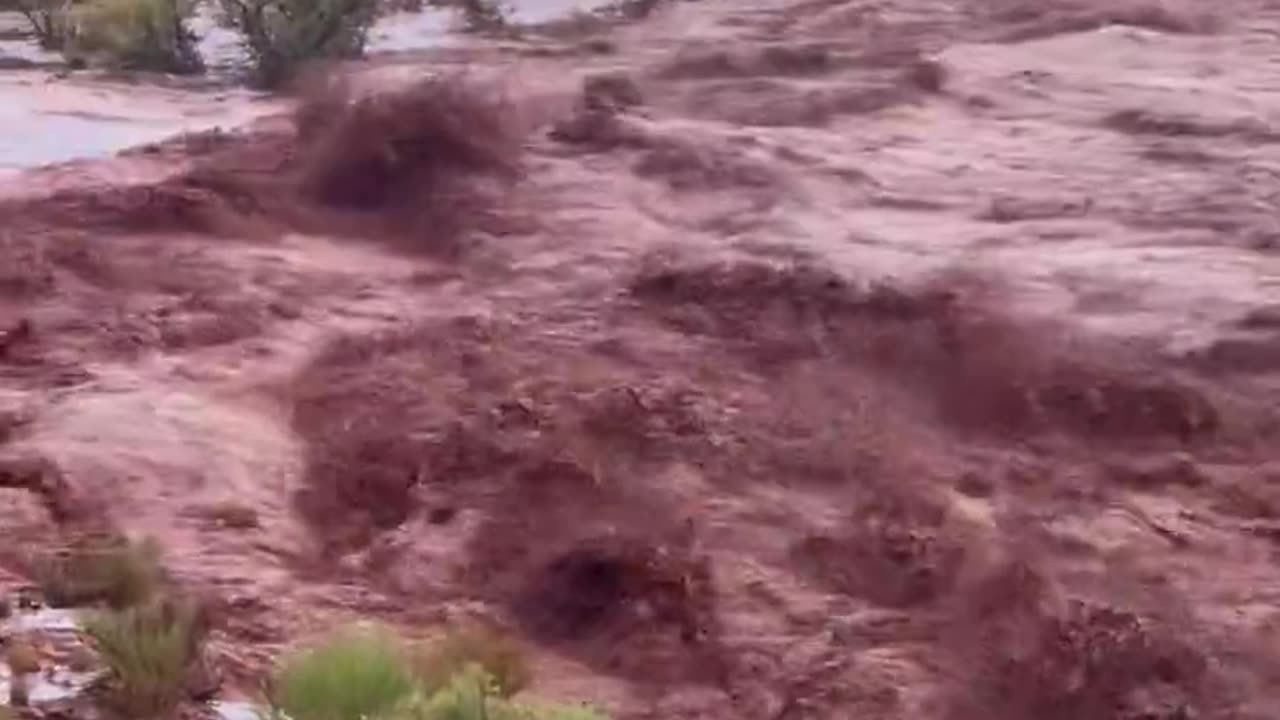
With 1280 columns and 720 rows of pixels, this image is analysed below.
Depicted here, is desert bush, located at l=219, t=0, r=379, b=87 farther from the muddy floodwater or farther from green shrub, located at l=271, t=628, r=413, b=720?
green shrub, located at l=271, t=628, r=413, b=720

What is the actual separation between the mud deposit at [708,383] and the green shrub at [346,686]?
1.16 metres

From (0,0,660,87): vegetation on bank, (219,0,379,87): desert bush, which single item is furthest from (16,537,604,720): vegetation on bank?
(0,0,660,87): vegetation on bank

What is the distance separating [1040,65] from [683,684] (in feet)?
32.4

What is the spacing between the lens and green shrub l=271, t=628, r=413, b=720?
5.72m

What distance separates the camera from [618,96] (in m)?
16.0

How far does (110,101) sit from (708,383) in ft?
28.1

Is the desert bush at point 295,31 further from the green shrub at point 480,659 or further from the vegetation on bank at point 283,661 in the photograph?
the green shrub at point 480,659

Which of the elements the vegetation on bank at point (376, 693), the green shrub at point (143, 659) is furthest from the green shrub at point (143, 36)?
the vegetation on bank at point (376, 693)

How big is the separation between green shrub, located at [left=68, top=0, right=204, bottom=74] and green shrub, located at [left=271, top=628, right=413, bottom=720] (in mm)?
13977

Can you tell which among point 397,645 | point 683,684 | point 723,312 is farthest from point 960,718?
point 723,312

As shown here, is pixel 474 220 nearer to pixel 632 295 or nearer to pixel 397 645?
pixel 632 295

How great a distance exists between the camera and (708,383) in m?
10.3

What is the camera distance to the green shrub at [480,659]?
21.9ft

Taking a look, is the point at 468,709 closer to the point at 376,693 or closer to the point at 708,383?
the point at 376,693
